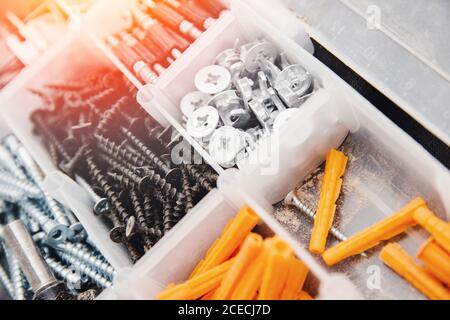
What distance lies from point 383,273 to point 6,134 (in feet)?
4.78

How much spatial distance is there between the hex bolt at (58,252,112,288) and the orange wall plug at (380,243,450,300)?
83cm

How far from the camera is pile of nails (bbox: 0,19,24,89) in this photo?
6.39ft

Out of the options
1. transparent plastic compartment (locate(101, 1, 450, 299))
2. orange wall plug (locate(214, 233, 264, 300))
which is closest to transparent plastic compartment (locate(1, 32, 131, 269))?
transparent plastic compartment (locate(101, 1, 450, 299))

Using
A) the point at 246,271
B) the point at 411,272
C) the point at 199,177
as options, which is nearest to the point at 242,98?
the point at 199,177

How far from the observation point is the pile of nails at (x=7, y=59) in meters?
1.95

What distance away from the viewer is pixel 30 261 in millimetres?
1580

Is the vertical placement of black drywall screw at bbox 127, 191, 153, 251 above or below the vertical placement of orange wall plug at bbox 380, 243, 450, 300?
above

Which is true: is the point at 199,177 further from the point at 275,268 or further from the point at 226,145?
the point at 275,268

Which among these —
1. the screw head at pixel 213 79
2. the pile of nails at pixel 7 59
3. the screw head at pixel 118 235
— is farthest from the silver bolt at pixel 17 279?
the screw head at pixel 213 79

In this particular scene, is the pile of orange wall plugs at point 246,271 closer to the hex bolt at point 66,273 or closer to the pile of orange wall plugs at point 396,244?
the pile of orange wall plugs at point 396,244

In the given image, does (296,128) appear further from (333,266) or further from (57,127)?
(57,127)

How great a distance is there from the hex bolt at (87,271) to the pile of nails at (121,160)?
0.41 feet

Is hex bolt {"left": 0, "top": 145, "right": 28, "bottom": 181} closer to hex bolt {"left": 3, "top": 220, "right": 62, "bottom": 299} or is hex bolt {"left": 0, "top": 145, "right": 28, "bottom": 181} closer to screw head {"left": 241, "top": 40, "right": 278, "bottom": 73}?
hex bolt {"left": 3, "top": 220, "right": 62, "bottom": 299}

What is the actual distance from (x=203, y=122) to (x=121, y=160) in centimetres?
32
